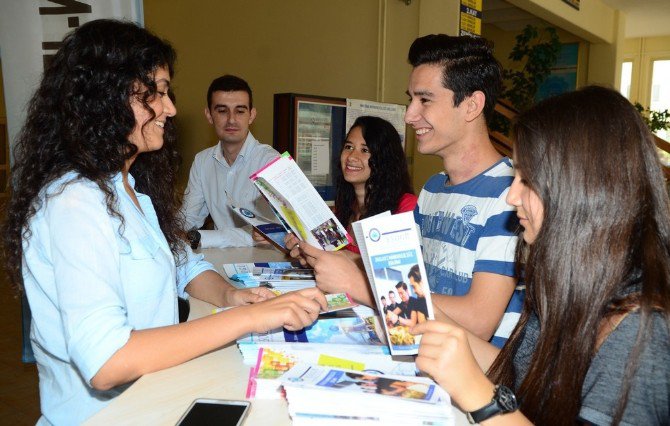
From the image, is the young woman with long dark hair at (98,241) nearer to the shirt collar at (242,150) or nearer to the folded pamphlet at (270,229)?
the folded pamphlet at (270,229)

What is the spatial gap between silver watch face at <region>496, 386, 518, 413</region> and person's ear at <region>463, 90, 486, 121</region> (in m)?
1.14

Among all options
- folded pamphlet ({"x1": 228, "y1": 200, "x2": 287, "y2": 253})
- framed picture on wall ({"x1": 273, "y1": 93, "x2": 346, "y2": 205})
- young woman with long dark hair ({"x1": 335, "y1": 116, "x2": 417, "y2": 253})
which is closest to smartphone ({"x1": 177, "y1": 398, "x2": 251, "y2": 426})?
folded pamphlet ({"x1": 228, "y1": 200, "x2": 287, "y2": 253})

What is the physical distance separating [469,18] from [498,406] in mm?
4130

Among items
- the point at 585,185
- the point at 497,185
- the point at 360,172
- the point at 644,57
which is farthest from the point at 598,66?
the point at 585,185

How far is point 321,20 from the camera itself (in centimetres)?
460

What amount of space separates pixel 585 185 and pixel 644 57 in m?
11.7

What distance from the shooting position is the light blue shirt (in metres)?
1.08

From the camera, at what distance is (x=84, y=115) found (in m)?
1.28

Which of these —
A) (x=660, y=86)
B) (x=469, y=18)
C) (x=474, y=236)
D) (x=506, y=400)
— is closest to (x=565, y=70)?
(x=660, y=86)

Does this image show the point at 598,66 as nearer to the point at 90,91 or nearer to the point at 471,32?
the point at 471,32

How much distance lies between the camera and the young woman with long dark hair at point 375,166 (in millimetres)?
2854

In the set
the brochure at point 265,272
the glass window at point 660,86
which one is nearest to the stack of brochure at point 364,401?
the brochure at point 265,272

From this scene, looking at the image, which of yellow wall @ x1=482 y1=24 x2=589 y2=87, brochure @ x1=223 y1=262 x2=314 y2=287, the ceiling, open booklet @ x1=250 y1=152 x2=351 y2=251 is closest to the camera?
open booklet @ x1=250 y1=152 x2=351 y2=251

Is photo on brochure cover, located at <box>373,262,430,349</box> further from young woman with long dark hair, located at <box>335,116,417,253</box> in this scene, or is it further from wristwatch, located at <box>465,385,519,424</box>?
young woman with long dark hair, located at <box>335,116,417,253</box>
